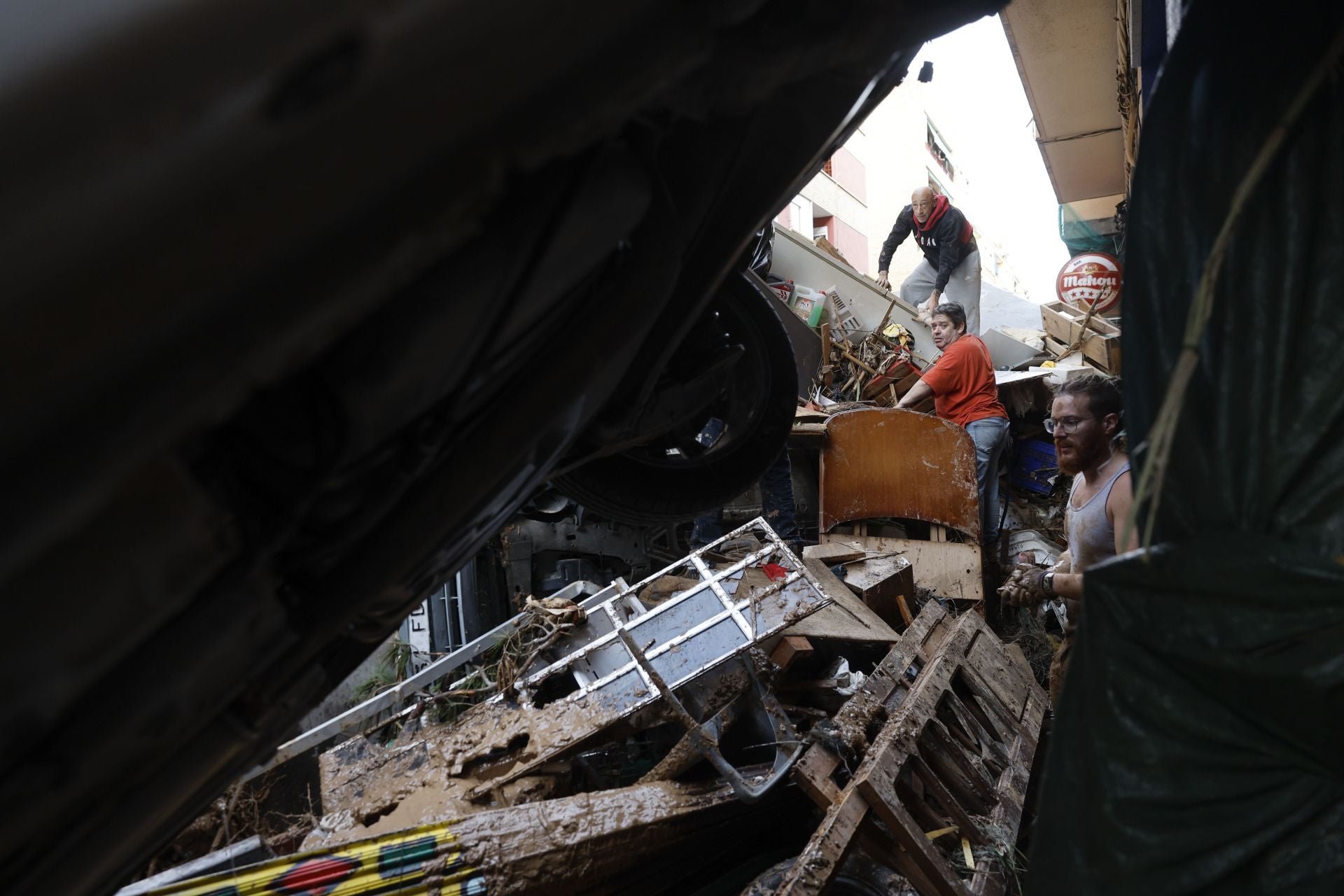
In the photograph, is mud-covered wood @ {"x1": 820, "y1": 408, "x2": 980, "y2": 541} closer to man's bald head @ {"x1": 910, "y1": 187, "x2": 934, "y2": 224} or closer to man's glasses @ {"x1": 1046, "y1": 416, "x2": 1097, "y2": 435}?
man's glasses @ {"x1": 1046, "y1": 416, "x2": 1097, "y2": 435}

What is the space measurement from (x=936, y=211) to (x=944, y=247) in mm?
510

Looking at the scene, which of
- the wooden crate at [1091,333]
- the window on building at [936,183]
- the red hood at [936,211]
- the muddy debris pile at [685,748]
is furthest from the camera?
the window on building at [936,183]

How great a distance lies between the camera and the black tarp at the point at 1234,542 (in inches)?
58.6

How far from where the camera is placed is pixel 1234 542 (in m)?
1.52

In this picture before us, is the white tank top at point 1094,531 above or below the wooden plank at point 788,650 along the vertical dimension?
above

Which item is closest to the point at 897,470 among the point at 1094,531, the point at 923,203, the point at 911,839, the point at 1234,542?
the point at 1094,531

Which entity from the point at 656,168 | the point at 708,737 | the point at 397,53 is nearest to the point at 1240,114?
the point at 656,168

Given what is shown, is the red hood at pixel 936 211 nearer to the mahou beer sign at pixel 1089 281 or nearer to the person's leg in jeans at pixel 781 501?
the mahou beer sign at pixel 1089 281

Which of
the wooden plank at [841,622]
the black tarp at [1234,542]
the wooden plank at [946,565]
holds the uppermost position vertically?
the black tarp at [1234,542]

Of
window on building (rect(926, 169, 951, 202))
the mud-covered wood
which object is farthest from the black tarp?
window on building (rect(926, 169, 951, 202))

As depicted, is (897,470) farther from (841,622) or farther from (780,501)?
(841,622)

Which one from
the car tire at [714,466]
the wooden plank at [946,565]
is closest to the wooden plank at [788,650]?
the wooden plank at [946,565]

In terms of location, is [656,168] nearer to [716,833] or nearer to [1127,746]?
[1127,746]

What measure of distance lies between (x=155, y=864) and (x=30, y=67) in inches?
192
